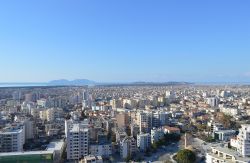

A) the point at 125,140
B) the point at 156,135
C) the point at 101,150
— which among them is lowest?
the point at 101,150

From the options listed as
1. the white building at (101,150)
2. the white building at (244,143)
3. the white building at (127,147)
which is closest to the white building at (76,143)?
the white building at (101,150)

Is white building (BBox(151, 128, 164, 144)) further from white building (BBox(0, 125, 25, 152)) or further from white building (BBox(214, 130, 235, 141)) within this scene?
white building (BBox(0, 125, 25, 152))

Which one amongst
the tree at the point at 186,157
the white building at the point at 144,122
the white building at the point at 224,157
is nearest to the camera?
the white building at the point at 224,157

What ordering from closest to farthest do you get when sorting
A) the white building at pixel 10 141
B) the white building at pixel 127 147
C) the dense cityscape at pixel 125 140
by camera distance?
the dense cityscape at pixel 125 140 → the white building at pixel 127 147 → the white building at pixel 10 141

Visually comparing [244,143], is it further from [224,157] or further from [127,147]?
[127,147]

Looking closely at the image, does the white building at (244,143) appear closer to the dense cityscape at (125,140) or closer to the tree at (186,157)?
the dense cityscape at (125,140)

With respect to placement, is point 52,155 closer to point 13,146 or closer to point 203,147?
point 13,146

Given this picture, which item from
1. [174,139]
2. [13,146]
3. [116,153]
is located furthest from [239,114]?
[13,146]

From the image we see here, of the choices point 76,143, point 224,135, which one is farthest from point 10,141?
point 224,135
